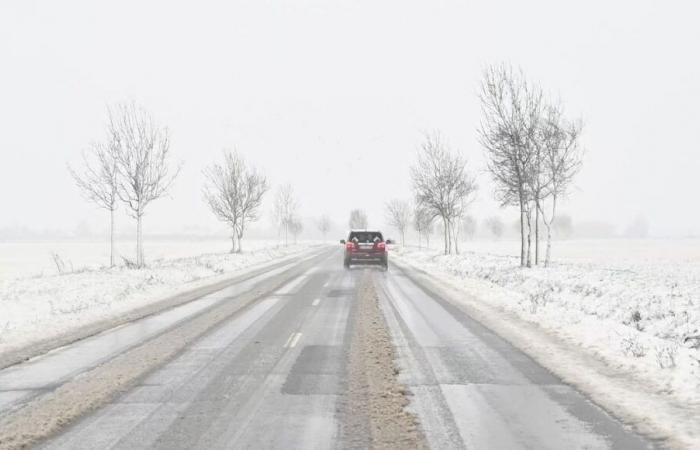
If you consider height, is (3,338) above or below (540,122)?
below

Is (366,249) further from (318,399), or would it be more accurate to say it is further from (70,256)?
(70,256)

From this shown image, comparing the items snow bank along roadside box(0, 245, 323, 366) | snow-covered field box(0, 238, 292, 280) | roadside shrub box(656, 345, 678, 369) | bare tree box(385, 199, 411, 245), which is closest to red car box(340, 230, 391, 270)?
snow bank along roadside box(0, 245, 323, 366)

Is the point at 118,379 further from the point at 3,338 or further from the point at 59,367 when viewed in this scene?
the point at 3,338

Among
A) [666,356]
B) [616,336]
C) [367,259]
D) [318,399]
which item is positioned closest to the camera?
[318,399]

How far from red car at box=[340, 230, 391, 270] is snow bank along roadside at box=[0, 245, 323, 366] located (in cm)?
666

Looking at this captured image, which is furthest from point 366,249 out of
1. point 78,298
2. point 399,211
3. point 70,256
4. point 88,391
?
point 399,211

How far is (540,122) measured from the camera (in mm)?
24453

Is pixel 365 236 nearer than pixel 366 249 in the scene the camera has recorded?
No

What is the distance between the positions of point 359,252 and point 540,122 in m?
10.6

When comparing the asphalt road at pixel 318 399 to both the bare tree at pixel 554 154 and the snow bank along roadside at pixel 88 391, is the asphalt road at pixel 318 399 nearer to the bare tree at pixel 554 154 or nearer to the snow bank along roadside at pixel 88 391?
the snow bank along roadside at pixel 88 391

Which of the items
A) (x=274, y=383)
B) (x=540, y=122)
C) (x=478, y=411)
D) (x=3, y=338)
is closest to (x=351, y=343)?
(x=274, y=383)

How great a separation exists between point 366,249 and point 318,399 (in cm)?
2232

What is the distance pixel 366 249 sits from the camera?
92.4 feet

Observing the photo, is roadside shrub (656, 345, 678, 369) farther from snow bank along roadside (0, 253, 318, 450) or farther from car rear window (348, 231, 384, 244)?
car rear window (348, 231, 384, 244)
